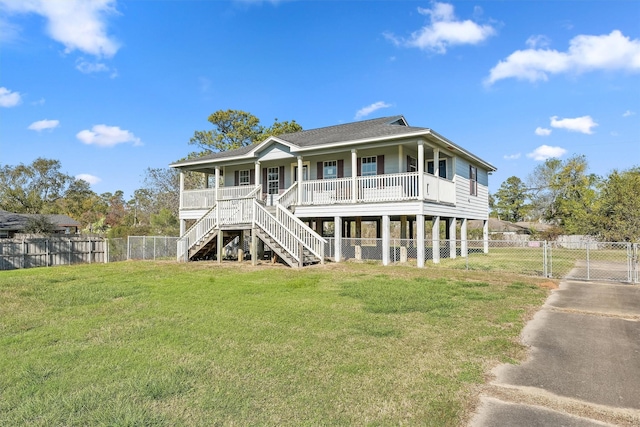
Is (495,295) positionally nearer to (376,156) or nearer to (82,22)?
(376,156)

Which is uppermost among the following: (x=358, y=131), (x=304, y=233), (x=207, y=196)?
(x=358, y=131)

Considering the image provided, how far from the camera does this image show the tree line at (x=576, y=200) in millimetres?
26484

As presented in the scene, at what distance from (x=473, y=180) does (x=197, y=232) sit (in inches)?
578

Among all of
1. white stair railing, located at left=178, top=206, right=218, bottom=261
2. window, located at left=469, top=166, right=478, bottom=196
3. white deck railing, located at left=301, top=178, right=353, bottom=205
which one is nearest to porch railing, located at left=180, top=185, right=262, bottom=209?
white stair railing, located at left=178, top=206, right=218, bottom=261

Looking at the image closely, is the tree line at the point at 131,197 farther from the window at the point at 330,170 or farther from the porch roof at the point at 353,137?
the window at the point at 330,170

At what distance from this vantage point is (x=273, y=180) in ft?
67.2

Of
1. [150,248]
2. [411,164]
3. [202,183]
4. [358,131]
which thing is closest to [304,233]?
[358,131]

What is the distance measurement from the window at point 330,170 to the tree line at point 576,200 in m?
22.5

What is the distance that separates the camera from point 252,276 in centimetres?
1141

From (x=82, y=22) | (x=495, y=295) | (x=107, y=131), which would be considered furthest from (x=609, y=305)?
(x=107, y=131)

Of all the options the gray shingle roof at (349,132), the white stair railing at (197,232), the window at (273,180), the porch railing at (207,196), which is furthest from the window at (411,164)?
the white stair railing at (197,232)

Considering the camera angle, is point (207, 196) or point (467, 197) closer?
point (467, 197)

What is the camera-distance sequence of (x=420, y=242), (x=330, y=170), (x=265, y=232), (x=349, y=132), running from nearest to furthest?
(x=420, y=242) < (x=265, y=232) < (x=349, y=132) < (x=330, y=170)

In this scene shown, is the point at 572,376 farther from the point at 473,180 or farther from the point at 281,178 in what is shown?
the point at 473,180
